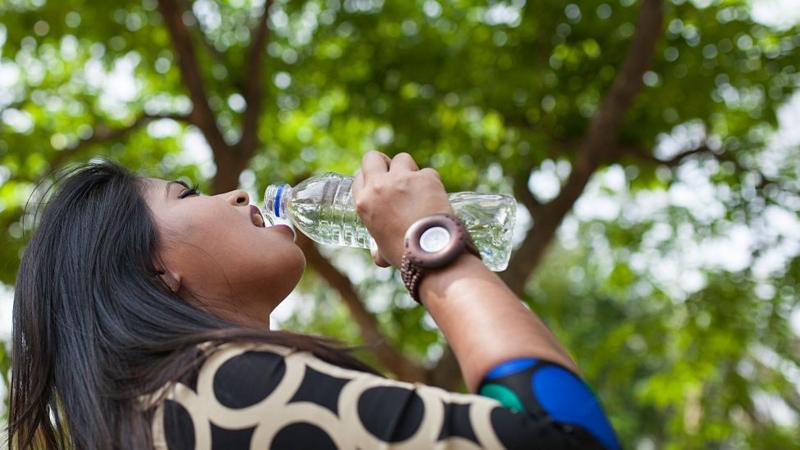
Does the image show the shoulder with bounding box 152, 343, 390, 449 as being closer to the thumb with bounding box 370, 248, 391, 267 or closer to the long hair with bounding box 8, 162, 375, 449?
the long hair with bounding box 8, 162, 375, 449

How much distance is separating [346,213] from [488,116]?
14.8 ft

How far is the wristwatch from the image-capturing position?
1278mm

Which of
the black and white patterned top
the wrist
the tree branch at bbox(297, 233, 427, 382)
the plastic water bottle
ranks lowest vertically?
the tree branch at bbox(297, 233, 427, 382)

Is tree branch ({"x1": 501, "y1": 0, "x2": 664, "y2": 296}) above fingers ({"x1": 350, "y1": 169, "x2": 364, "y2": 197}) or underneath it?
underneath

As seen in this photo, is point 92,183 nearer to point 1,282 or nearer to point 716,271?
point 1,282

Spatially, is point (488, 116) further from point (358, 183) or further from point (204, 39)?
point (358, 183)

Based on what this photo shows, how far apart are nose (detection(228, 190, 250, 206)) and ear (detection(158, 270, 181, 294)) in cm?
17

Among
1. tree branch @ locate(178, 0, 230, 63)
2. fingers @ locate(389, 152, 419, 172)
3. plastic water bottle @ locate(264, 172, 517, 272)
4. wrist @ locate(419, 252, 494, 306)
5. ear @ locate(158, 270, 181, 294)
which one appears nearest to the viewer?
wrist @ locate(419, 252, 494, 306)

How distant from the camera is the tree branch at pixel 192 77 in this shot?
5883 mm

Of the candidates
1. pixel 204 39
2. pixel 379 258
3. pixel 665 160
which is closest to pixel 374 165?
pixel 379 258

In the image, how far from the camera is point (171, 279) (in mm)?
1558

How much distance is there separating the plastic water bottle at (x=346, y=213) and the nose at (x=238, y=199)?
0.21 metres

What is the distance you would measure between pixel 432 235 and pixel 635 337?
675 centimetres

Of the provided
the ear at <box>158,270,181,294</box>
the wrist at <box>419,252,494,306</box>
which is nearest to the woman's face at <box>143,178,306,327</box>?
the ear at <box>158,270,181,294</box>
